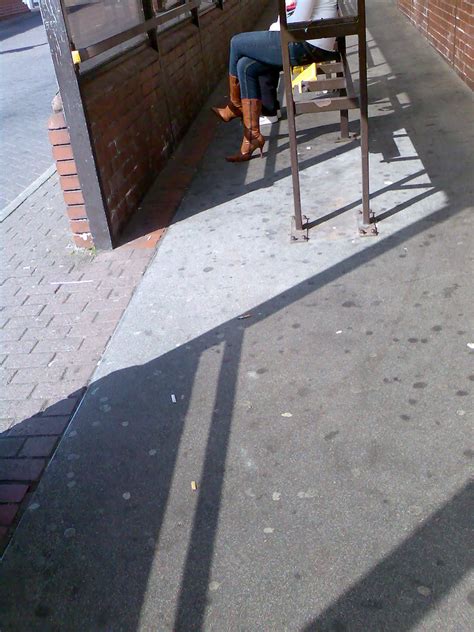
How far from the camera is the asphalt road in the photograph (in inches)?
289

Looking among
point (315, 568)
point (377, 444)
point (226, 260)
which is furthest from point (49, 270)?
point (315, 568)

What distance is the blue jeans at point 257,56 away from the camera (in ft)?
17.9

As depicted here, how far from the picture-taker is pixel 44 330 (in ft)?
13.1

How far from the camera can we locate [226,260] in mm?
4484

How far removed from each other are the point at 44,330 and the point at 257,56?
293 cm

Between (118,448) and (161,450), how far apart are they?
0.20m

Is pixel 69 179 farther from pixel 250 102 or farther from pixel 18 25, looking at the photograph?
pixel 18 25

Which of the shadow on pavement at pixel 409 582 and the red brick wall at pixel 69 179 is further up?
the red brick wall at pixel 69 179

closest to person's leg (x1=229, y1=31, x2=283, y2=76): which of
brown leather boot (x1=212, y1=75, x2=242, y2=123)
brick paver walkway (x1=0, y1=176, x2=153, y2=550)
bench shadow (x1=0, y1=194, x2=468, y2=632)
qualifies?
brown leather boot (x1=212, y1=75, x2=242, y2=123)

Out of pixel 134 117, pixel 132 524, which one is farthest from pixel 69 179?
pixel 132 524

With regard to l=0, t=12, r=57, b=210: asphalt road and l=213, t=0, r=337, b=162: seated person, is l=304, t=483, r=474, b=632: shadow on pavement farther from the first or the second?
l=0, t=12, r=57, b=210: asphalt road

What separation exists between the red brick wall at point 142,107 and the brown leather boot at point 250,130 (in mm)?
732

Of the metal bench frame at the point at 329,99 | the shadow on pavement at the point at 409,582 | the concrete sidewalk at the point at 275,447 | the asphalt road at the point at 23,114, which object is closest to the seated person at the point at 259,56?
the metal bench frame at the point at 329,99

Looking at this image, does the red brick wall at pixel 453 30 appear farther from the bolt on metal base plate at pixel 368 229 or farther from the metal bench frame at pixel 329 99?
the bolt on metal base plate at pixel 368 229
